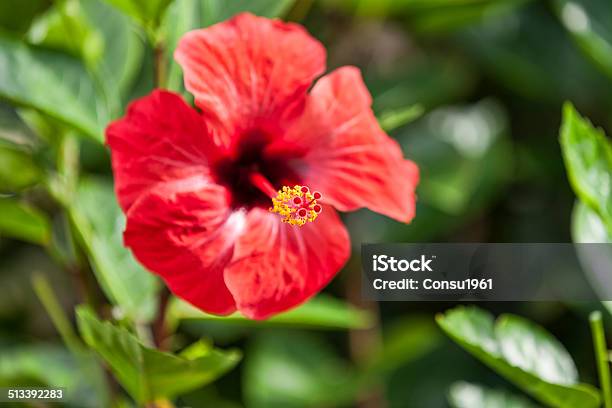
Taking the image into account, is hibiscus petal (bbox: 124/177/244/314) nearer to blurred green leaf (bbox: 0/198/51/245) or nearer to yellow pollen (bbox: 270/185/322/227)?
yellow pollen (bbox: 270/185/322/227)

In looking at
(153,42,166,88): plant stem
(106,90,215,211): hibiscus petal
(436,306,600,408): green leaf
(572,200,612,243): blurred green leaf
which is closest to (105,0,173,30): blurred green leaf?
(153,42,166,88): plant stem

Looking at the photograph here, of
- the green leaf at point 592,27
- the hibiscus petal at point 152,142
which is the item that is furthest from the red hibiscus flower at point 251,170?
the green leaf at point 592,27

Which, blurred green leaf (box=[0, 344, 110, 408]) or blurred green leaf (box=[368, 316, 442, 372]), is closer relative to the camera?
blurred green leaf (box=[0, 344, 110, 408])

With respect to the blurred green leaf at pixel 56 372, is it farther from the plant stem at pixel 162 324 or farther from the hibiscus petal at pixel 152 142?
the hibiscus petal at pixel 152 142

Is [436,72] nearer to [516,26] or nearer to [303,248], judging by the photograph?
[516,26]

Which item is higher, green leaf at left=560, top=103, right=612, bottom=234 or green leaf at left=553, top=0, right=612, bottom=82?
green leaf at left=553, top=0, right=612, bottom=82

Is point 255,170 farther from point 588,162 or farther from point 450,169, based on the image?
point 450,169

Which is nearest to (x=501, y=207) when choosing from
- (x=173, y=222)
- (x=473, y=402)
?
(x=473, y=402)
